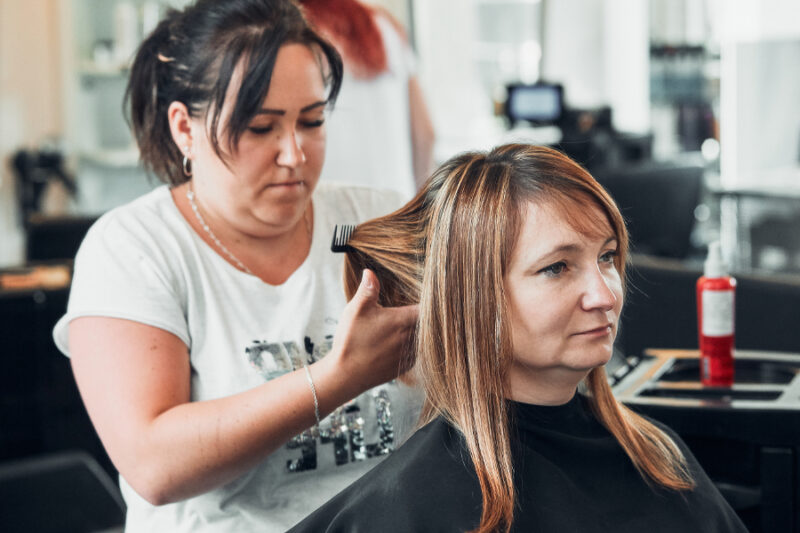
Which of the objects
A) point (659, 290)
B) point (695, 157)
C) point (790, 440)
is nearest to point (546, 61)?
point (695, 157)

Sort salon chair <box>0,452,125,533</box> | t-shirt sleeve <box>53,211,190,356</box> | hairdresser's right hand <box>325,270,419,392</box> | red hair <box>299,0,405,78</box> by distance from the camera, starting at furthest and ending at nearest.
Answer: red hair <box>299,0,405,78</box> < salon chair <box>0,452,125,533</box> < t-shirt sleeve <box>53,211,190,356</box> < hairdresser's right hand <box>325,270,419,392</box>

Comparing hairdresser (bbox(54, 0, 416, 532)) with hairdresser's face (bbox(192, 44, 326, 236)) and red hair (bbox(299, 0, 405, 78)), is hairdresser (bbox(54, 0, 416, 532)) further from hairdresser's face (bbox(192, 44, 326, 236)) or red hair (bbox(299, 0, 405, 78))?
red hair (bbox(299, 0, 405, 78))

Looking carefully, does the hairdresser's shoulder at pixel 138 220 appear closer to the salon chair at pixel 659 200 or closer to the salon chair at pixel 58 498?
the salon chair at pixel 58 498

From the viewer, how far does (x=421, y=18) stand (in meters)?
5.21

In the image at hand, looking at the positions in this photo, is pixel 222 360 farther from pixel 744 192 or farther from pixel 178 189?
pixel 744 192

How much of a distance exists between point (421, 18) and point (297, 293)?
4197mm

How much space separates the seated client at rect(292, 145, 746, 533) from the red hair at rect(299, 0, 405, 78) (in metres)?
0.87

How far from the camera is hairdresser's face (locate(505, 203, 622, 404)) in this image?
1.02 metres

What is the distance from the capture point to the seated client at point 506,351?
102 cm

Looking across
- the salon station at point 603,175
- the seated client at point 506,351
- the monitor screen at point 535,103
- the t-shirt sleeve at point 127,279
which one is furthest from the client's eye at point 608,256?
the monitor screen at point 535,103

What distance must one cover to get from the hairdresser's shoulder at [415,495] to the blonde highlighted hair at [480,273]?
0.02m

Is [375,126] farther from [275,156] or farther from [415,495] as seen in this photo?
[415,495]

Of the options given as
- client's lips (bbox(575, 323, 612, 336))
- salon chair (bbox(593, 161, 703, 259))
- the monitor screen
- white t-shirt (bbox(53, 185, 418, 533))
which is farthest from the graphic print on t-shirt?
the monitor screen

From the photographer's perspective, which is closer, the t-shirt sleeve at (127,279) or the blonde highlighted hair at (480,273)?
the blonde highlighted hair at (480,273)
